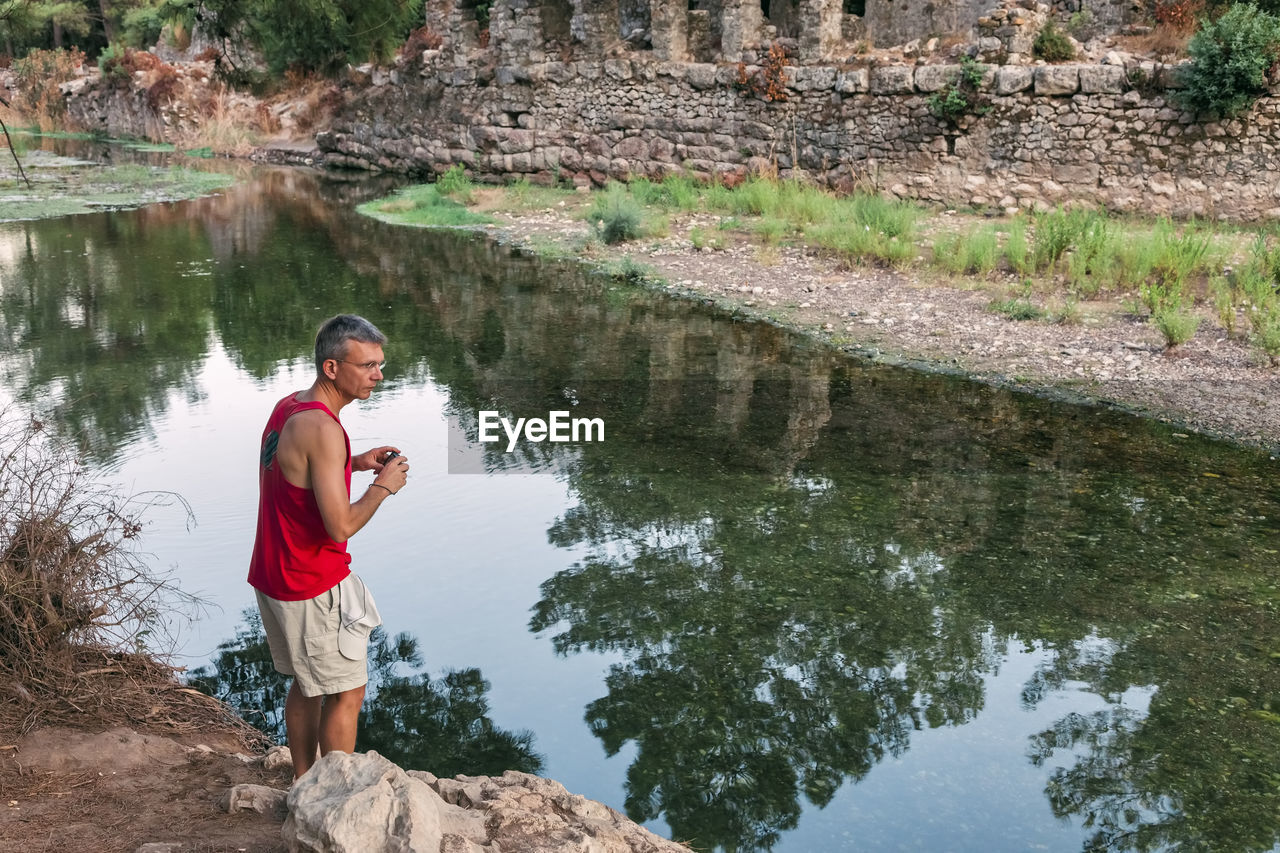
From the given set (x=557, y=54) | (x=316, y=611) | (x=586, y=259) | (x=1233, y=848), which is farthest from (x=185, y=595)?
(x=557, y=54)

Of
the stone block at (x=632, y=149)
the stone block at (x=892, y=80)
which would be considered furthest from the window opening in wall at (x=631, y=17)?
the stone block at (x=892, y=80)

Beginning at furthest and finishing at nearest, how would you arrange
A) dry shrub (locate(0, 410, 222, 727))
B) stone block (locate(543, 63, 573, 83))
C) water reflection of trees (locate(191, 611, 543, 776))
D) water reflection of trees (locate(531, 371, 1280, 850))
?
stone block (locate(543, 63, 573, 83)) < water reflection of trees (locate(191, 611, 543, 776)) < water reflection of trees (locate(531, 371, 1280, 850)) < dry shrub (locate(0, 410, 222, 727))

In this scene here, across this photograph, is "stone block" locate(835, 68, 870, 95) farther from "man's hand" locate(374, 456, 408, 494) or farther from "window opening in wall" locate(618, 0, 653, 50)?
"man's hand" locate(374, 456, 408, 494)

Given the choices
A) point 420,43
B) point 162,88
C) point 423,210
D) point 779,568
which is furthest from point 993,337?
point 162,88

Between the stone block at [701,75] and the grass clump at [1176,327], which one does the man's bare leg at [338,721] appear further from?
the stone block at [701,75]

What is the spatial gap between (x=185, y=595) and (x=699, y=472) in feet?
10.8

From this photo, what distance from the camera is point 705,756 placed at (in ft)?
14.8

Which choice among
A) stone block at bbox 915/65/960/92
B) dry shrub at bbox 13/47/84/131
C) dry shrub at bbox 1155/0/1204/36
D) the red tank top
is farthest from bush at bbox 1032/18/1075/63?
dry shrub at bbox 13/47/84/131

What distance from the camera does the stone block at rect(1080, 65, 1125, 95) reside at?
15203mm

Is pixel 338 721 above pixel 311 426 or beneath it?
beneath

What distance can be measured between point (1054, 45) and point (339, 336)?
581 inches

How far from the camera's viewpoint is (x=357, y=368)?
3.66m

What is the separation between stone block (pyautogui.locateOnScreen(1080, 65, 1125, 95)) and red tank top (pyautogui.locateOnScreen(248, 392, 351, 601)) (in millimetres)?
14306

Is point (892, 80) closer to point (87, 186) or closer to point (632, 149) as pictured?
point (632, 149)
